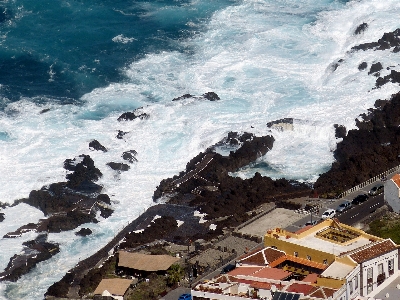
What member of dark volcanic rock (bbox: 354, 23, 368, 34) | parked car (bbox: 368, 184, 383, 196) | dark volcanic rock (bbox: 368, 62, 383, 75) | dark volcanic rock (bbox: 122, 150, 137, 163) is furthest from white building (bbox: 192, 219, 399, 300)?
dark volcanic rock (bbox: 354, 23, 368, 34)

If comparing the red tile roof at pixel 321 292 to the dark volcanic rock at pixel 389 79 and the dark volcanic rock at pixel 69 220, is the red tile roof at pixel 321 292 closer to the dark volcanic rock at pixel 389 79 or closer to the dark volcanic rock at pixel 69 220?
the dark volcanic rock at pixel 69 220

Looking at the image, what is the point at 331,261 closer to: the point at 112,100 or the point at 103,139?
the point at 103,139

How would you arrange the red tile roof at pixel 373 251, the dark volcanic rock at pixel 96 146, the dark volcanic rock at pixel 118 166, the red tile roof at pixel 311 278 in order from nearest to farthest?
the red tile roof at pixel 311 278
the red tile roof at pixel 373 251
the dark volcanic rock at pixel 118 166
the dark volcanic rock at pixel 96 146

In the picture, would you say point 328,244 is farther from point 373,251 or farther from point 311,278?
point 311,278

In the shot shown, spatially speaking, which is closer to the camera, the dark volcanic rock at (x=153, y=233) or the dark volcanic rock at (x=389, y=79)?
the dark volcanic rock at (x=153, y=233)

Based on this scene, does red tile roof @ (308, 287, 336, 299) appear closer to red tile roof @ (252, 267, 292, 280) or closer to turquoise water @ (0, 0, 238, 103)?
red tile roof @ (252, 267, 292, 280)

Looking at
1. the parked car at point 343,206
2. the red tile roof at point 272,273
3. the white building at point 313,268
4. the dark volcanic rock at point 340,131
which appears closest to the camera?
the white building at point 313,268

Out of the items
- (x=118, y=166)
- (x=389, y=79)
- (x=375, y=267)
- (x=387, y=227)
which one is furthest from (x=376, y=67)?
(x=375, y=267)

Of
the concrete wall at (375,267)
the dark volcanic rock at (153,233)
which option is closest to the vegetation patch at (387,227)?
the concrete wall at (375,267)
